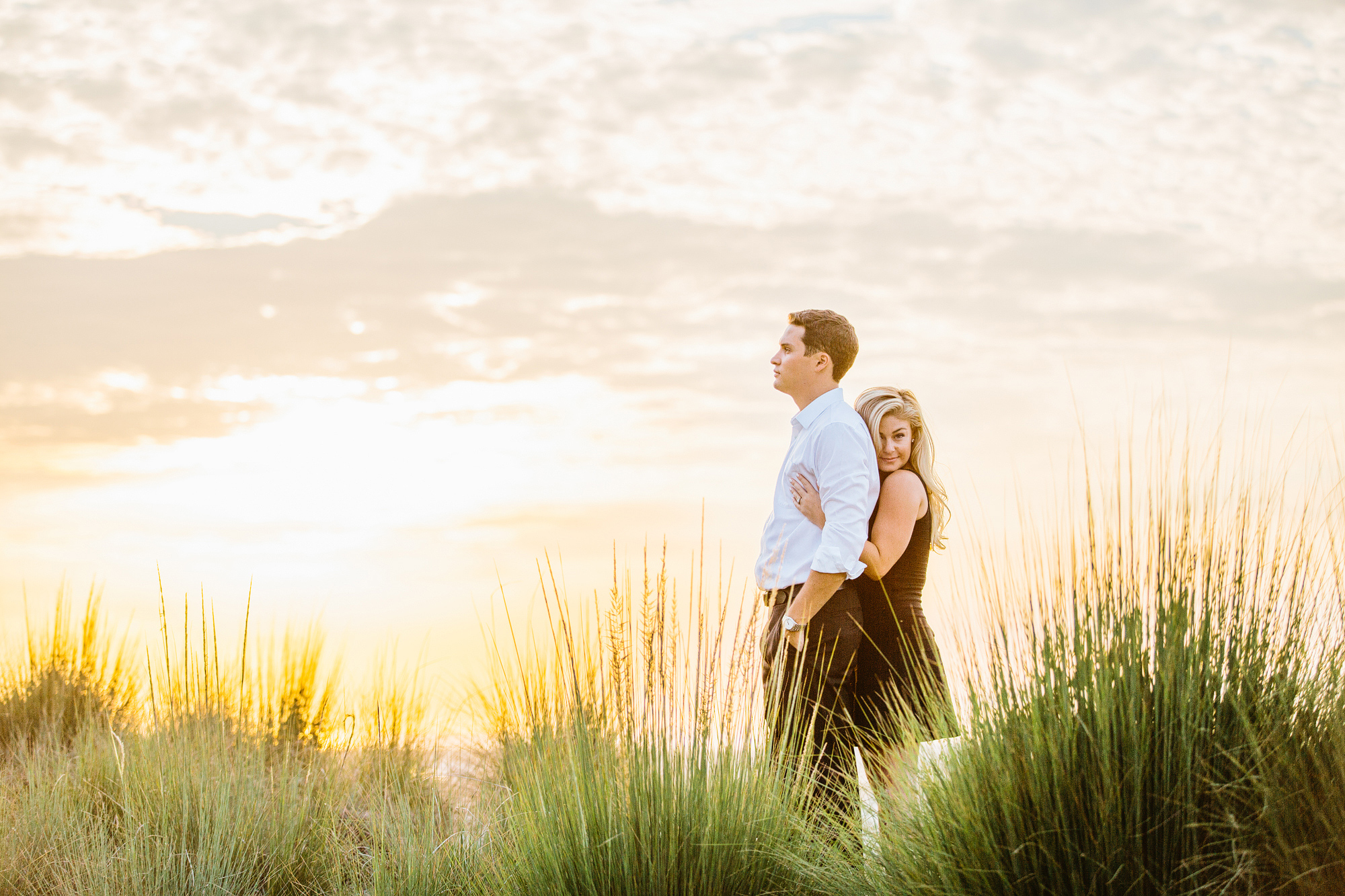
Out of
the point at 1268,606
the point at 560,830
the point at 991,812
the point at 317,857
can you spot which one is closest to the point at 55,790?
the point at 317,857

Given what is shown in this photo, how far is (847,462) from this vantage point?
11.3ft

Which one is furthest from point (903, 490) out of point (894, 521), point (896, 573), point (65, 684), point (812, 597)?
point (65, 684)

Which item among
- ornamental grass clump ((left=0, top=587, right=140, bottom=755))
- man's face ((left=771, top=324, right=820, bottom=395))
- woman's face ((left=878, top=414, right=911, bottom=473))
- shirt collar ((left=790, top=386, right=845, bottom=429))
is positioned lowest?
ornamental grass clump ((left=0, top=587, right=140, bottom=755))

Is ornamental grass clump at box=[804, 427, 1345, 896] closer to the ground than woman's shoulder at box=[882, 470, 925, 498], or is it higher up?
closer to the ground

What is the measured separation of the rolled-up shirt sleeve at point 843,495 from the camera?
131 inches

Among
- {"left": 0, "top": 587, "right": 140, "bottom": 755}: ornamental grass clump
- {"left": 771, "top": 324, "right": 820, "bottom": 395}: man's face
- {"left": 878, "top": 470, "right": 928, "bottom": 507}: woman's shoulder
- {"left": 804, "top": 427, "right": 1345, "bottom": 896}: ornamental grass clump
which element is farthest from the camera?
{"left": 0, "top": 587, "right": 140, "bottom": 755}: ornamental grass clump

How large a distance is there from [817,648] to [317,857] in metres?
2.38

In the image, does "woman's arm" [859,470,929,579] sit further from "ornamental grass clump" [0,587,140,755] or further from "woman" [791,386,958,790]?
"ornamental grass clump" [0,587,140,755]

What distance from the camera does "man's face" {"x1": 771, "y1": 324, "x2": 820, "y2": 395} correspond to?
3.78m

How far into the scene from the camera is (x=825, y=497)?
11.4 ft

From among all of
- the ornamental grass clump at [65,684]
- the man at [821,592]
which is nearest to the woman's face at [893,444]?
the man at [821,592]

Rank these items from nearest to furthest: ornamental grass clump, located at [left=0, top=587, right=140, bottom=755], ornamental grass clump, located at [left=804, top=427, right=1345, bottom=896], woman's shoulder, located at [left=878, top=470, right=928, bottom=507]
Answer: ornamental grass clump, located at [left=804, top=427, right=1345, bottom=896] < woman's shoulder, located at [left=878, top=470, right=928, bottom=507] < ornamental grass clump, located at [left=0, top=587, right=140, bottom=755]

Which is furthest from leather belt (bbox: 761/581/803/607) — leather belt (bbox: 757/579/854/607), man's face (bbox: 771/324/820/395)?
man's face (bbox: 771/324/820/395)

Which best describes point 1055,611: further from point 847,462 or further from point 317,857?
point 317,857
